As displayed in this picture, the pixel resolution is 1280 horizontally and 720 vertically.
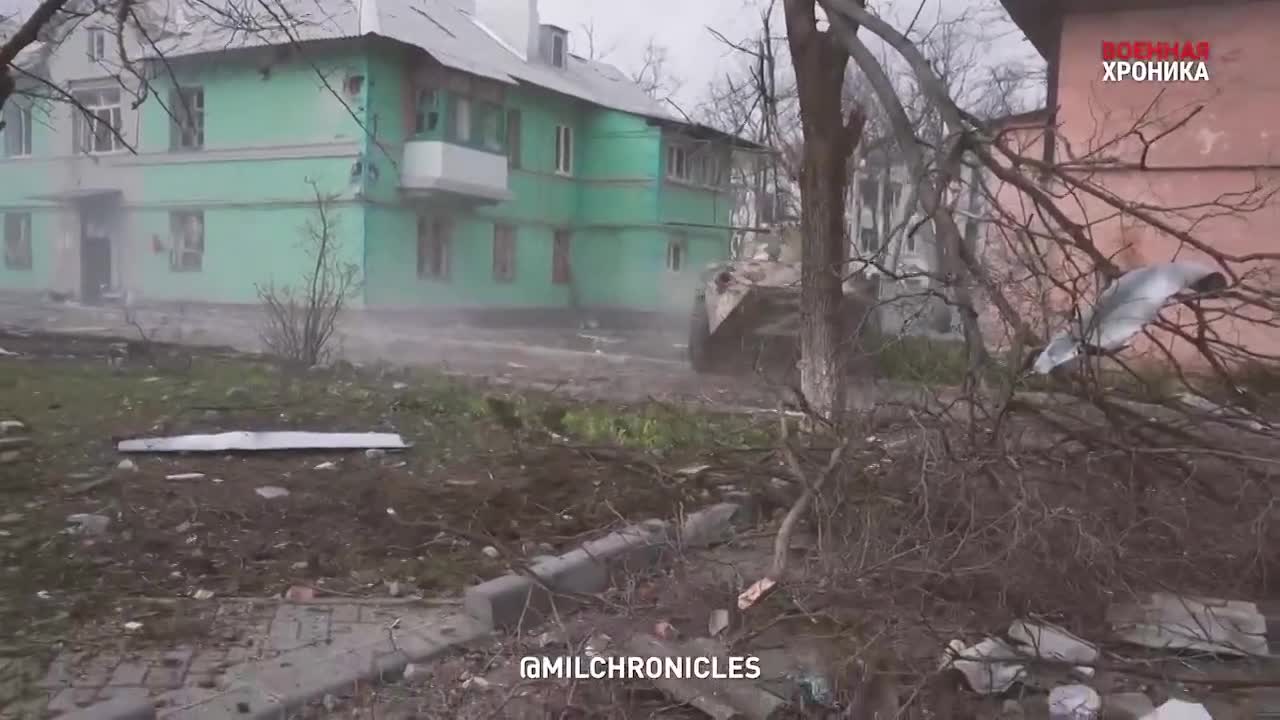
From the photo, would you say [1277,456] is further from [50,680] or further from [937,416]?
[50,680]

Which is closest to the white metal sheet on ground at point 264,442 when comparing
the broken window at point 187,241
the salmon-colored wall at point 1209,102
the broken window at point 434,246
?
the salmon-colored wall at point 1209,102

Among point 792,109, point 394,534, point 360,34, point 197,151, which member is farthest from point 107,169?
point 394,534

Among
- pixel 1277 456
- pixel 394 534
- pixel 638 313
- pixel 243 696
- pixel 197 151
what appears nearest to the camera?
pixel 243 696

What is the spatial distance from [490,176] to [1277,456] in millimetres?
17612

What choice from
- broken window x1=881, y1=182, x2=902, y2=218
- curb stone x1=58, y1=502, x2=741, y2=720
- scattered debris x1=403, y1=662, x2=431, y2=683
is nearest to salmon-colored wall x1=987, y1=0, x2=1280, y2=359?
broken window x1=881, y1=182, x2=902, y2=218

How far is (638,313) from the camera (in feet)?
78.4

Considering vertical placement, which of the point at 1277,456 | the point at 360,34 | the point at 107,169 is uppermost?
the point at 360,34

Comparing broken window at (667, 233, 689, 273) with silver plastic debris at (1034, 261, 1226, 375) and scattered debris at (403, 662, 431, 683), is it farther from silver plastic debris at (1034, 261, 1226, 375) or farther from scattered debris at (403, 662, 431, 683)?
scattered debris at (403, 662, 431, 683)

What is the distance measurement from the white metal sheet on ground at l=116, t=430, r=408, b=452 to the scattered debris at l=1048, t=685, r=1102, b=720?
4.15 meters

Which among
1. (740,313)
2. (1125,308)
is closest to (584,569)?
(1125,308)

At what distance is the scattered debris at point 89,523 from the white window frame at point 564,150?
19.3 m

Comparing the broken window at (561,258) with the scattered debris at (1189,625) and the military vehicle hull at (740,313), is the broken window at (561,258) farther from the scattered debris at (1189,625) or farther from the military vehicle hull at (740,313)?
the scattered debris at (1189,625)

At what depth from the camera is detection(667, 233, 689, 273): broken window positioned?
2430cm

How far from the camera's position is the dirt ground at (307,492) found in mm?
3793
